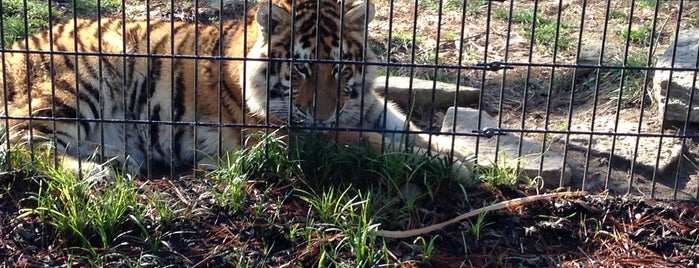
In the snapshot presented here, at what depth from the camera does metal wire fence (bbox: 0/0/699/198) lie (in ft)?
13.5

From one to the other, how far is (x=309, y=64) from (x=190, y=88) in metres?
1.07

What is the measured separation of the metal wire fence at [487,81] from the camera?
412 centimetres

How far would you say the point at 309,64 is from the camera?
14.9 feet

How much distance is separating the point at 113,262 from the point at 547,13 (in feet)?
20.0

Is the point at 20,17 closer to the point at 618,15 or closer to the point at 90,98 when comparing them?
the point at 90,98

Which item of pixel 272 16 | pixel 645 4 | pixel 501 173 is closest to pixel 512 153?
pixel 501 173

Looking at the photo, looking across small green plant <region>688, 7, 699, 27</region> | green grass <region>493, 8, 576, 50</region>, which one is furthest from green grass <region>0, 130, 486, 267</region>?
small green plant <region>688, 7, 699, 27</region>

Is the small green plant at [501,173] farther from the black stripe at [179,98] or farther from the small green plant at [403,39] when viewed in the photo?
the small green plant at [403,39]

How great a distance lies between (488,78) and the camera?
7.26 metres

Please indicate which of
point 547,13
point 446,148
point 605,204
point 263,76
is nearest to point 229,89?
point 263,76

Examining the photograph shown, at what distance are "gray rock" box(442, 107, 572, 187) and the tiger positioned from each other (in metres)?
0.33

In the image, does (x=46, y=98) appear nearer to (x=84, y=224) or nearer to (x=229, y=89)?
(x=229, y=89)

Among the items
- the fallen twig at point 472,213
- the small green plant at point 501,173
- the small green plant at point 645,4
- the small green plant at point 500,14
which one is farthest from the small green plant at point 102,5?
the fallen twig at point 472,213

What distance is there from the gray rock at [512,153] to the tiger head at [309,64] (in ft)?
2.18
